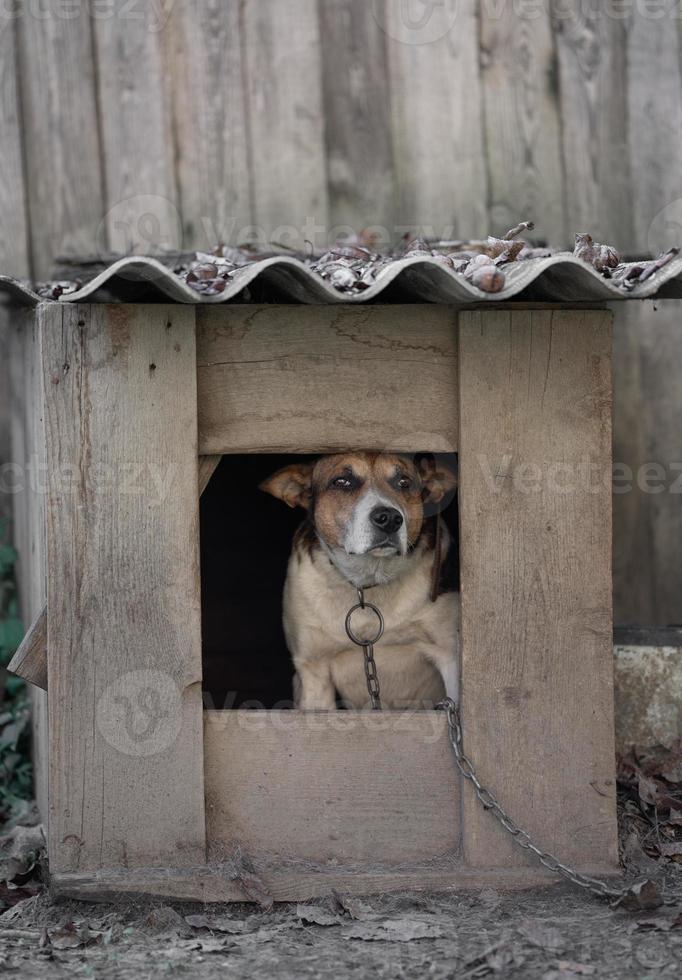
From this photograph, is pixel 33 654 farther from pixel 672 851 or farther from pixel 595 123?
pixel 595 123

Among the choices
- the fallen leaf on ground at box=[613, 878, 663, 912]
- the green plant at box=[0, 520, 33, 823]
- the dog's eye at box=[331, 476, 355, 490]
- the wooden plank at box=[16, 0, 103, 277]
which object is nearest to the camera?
the fallen leaf on ground at box=[613, 878, 663, 912]

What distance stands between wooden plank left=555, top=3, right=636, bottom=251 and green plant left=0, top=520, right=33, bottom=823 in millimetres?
2805

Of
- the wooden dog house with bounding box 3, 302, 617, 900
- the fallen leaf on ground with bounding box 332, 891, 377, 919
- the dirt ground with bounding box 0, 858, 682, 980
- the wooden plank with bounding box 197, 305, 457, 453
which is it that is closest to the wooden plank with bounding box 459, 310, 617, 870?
the wooden dog house with bounding box 3, 302, 617, 900

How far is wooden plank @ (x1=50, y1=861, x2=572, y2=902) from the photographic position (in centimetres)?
350

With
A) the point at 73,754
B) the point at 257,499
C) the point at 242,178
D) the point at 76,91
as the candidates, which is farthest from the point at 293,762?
the point at 76,91

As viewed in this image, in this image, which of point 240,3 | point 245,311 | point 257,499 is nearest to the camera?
point 245,311

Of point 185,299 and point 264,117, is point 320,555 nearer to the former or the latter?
point 185,299

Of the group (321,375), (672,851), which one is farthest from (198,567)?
(672,851)

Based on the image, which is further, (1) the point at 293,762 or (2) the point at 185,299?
(1) the point at 293,762

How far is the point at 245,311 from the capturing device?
3.51 m

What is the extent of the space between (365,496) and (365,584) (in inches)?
14.1

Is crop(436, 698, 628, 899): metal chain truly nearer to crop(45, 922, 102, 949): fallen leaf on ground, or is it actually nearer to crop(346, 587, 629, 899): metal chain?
crop(346, 587, 629, 899): metal chain

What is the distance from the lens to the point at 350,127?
5031mm

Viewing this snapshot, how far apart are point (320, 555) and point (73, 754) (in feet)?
3.69
